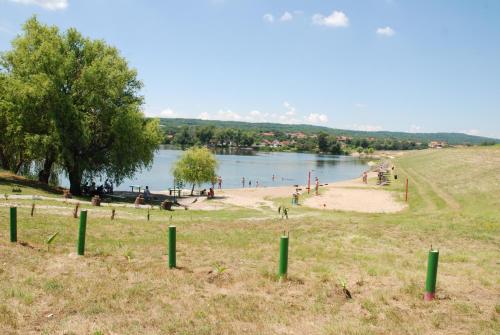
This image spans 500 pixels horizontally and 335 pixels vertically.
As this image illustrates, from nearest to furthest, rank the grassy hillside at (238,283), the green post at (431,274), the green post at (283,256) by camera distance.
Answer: the grassy hillside at (238,283)
the green post at (431,274)
the green post at (283,256)

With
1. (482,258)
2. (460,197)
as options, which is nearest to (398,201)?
(460,197)

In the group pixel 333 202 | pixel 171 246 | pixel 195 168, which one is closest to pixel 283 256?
pixel 171 246

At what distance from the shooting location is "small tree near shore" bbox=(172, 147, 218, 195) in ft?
191

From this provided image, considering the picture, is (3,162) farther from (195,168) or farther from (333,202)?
(333,202)

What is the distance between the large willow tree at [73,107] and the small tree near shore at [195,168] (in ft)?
46.3

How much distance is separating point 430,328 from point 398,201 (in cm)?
4328

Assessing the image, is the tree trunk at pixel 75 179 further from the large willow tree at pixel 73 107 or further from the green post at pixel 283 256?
the green post at pixel 283 256

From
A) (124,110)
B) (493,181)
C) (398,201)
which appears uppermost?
(124,110)

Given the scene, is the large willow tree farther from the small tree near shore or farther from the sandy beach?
the small tree near shore

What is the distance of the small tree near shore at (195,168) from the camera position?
58.1 metres

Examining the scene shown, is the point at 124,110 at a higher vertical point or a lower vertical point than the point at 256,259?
higher

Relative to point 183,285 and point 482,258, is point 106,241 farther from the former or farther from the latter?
point 482,258

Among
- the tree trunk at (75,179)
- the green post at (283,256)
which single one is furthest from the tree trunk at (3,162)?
the green post at (283,256)

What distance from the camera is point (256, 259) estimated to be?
1454cm
